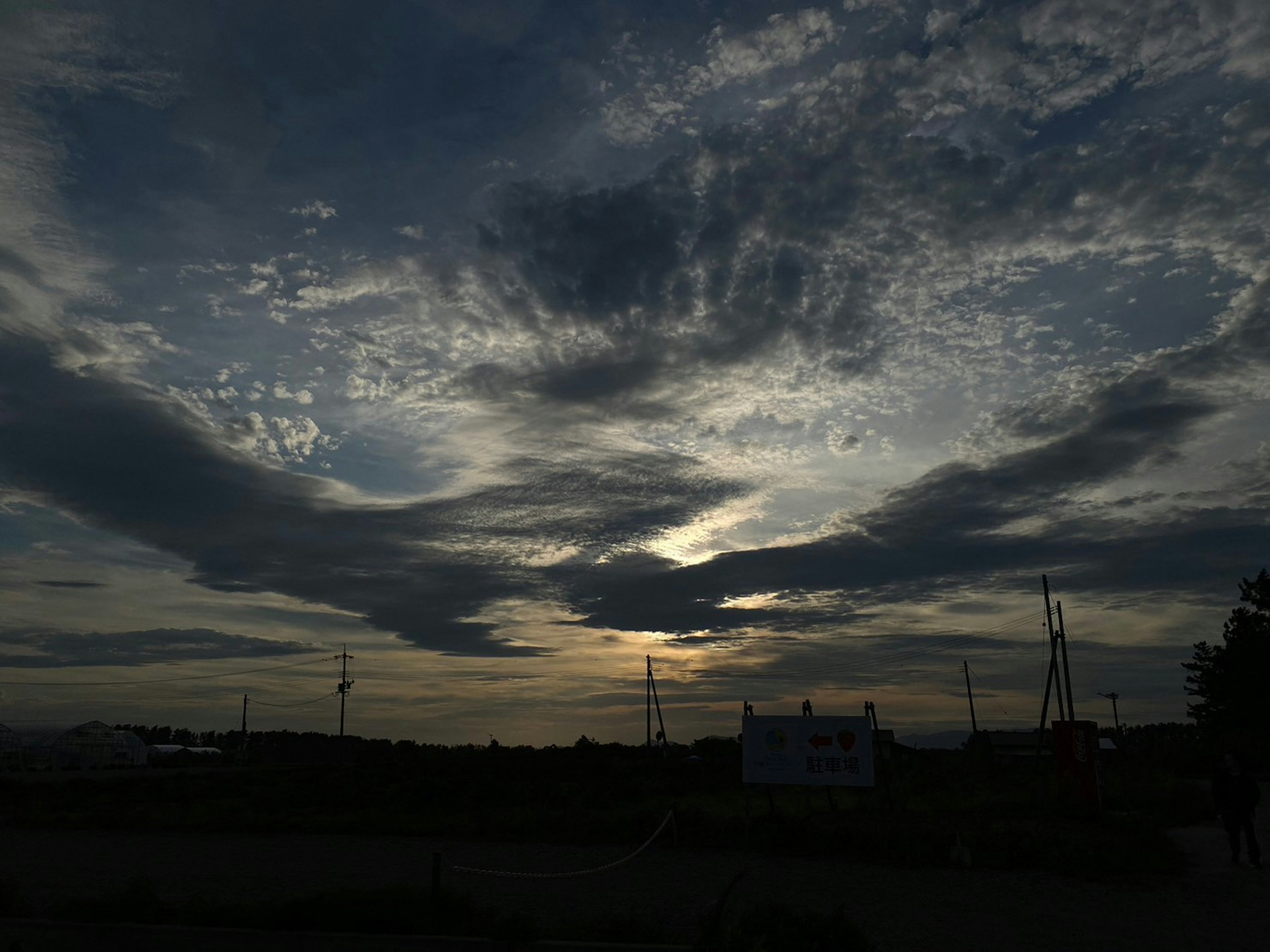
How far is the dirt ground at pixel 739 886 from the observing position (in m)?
11.3

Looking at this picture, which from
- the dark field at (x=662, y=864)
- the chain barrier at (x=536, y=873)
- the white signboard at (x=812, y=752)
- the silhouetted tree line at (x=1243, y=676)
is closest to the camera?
the dark field at (x=662, y=864)

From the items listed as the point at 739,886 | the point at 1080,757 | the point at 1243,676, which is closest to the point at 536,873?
the point at 739,886

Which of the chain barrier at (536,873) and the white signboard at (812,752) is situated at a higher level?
the white signboard at (812,752)

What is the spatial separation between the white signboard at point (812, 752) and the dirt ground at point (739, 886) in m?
2.12

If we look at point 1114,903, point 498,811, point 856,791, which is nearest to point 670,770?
point 856,791

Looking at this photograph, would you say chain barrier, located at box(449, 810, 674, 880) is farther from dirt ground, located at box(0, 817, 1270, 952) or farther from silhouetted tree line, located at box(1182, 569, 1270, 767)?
silhouetted tree line, located at box(1182, 569, 1270, 767)

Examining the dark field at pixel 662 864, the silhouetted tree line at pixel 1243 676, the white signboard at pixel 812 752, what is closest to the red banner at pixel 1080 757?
the dark field at pixel 662 864

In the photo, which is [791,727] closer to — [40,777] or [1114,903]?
[1114,903]

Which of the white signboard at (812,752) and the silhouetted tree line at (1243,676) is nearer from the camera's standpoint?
the white signboard at (812,752)

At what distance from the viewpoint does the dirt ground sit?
11273 mm

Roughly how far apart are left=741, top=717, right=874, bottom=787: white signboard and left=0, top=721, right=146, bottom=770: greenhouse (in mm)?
71405

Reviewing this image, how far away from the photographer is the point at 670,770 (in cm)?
3916

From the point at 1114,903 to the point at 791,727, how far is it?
796 cm

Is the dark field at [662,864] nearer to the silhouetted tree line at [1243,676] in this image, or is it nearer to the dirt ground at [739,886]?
the dirt ground at [739,886]
